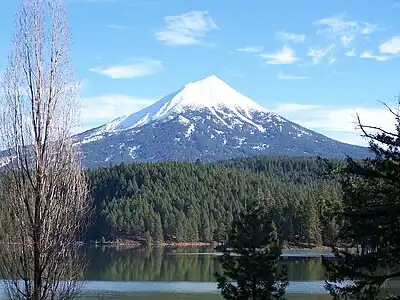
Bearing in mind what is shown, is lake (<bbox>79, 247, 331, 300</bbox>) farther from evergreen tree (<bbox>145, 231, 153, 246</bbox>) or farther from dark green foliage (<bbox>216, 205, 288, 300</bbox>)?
evergreen tree (<bbox>145, 231, 153, 246</bbox>)

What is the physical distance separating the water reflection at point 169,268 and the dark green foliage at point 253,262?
32.0 metres

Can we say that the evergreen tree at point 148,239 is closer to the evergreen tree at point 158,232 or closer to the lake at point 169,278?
the evergreen tree at point 158,232

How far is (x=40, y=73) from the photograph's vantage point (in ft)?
50.9

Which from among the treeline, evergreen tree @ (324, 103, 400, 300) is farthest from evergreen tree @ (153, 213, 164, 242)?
evergreen tree @ (324, 103, 400, 300)

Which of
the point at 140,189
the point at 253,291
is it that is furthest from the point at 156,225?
the point at 253,291

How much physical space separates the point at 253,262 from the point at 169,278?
42.1 m

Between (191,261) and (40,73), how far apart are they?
75.8 m

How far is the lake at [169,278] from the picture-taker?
5153cm

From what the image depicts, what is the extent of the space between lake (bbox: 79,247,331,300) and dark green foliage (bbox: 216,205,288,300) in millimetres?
11413

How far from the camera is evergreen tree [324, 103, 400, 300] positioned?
14031 millimetres

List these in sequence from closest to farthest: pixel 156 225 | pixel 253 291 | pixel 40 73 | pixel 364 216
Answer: pixel 364 216
pixel 40 73
pixel 253 291
pixel 156 225

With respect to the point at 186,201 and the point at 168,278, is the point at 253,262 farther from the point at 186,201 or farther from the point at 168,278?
the point at 186,201

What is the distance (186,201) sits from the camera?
158375mm

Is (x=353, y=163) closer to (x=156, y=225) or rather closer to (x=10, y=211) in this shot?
(x=10, y=211)
